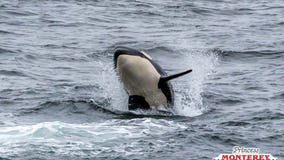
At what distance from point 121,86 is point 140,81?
87 centimetres

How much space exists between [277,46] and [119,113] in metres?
11.6

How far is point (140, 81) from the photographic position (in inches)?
766

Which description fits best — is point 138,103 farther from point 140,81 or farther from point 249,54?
point 249,54

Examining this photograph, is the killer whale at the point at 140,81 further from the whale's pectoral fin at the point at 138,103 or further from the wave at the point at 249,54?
the wave at the point at 249,54

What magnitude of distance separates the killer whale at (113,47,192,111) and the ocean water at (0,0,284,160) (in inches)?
17.4

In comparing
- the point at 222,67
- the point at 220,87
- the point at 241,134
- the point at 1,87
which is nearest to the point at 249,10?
the point at 222,67

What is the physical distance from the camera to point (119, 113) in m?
19.3

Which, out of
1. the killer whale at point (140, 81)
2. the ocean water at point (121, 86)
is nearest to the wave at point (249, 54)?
the ocean water at point (121, 86)

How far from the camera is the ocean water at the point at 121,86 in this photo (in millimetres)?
16109

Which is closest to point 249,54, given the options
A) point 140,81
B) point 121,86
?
point 121,86

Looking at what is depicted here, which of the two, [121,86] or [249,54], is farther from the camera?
[249,54]

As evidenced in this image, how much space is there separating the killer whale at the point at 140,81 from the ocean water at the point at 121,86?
0.44 meters

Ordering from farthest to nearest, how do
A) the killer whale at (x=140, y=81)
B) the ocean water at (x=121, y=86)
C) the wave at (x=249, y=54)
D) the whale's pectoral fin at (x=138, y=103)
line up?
the wave at (x=249, y=54)
the whale's pectoral fin at (x=138, y=103)
the killer whale at (x=140, y=81)
the ocean water at (x=121, y=86)

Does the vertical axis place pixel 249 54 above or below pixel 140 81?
below
